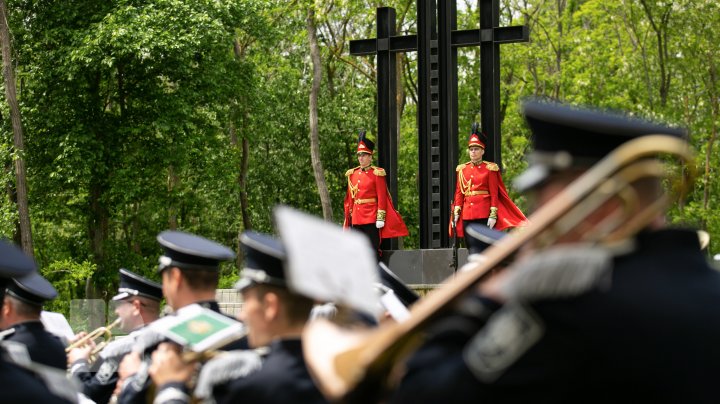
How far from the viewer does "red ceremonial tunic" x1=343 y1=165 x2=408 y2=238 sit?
691 inches

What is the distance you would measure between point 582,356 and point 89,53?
1102 inches

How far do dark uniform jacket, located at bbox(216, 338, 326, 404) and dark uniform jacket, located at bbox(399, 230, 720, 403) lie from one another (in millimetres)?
1303

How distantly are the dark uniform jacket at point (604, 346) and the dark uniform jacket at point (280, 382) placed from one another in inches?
51.3

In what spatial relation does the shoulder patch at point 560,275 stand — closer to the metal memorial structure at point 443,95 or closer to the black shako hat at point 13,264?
the black shako hat at point 13,264

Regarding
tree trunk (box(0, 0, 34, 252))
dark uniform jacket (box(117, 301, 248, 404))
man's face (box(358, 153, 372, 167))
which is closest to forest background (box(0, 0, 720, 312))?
tree trunk (box(0, 0, 34, 252))

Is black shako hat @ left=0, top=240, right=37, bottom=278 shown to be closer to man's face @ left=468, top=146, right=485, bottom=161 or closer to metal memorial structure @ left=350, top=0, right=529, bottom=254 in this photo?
metal memorial structure @ left=350, top=0, right=529, bottom=254

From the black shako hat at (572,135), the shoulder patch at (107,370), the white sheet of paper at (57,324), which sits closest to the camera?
the black shako hat at (572,135)

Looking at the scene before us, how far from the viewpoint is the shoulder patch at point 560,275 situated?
A: 86.2 inches

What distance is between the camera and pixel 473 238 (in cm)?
484

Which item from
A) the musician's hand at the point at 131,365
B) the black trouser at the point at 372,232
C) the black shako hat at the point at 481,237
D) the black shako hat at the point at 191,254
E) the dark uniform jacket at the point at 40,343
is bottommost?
the black trouser at the point at 372,232

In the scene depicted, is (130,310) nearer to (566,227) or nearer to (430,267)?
(566,227)

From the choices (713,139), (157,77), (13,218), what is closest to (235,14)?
(157,77)

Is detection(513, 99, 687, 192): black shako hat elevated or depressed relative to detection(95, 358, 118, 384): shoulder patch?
elevated

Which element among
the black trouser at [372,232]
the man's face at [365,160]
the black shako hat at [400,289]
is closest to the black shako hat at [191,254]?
the black shako hat at [400,289]
